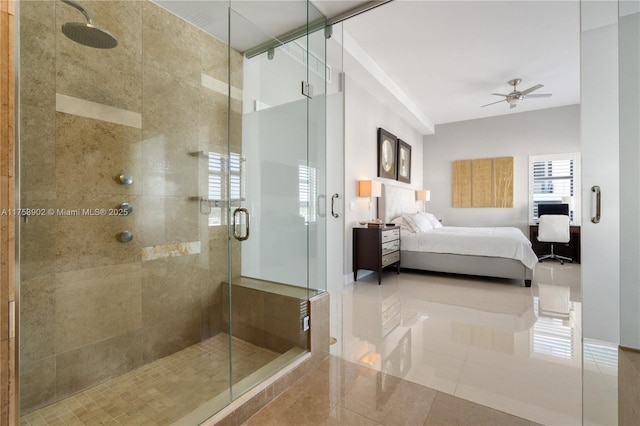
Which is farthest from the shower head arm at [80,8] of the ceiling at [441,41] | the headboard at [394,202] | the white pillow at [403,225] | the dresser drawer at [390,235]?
the white pillow at [403,225]

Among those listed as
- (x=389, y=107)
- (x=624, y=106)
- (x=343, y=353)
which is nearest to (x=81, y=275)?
(x=343, y=353)

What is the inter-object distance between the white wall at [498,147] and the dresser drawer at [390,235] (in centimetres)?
342

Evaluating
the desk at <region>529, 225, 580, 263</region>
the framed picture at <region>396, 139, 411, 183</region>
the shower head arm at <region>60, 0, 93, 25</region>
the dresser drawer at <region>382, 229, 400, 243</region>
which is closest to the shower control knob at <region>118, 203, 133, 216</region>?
the shower head arm at <region>60, 0, 93, 25</region>

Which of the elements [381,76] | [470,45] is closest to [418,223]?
[381,76]

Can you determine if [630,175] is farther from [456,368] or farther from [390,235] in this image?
[390,235]

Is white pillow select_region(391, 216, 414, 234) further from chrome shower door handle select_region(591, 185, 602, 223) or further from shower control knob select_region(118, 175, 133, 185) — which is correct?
shower control knob select_region(118, 175, 133, 185)

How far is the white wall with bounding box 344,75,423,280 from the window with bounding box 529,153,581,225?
366 centimetres

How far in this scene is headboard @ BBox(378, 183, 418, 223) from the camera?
5.29m

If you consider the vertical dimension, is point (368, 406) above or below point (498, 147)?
below

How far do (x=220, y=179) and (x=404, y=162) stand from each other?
4.86 m

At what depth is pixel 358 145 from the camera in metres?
4.61

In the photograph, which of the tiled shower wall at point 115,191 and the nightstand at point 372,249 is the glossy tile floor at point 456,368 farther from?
the tiled shower wall at point 115,191

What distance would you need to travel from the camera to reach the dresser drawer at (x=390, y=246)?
4.38 m

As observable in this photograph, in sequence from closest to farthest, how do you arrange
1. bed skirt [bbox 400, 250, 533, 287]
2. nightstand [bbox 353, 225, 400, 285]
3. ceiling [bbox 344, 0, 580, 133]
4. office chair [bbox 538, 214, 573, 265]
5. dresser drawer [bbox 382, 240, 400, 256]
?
ceiling [bbox 344, 0, 580, 133] < bed skirt [bbox 400, 250, 533, 287] < nightstand [bbox 353, 225, 400, 285] < dresser drawer [bbox 382, 240, 400, 256] < office chair [bbox 538, 214, 573, 265]
